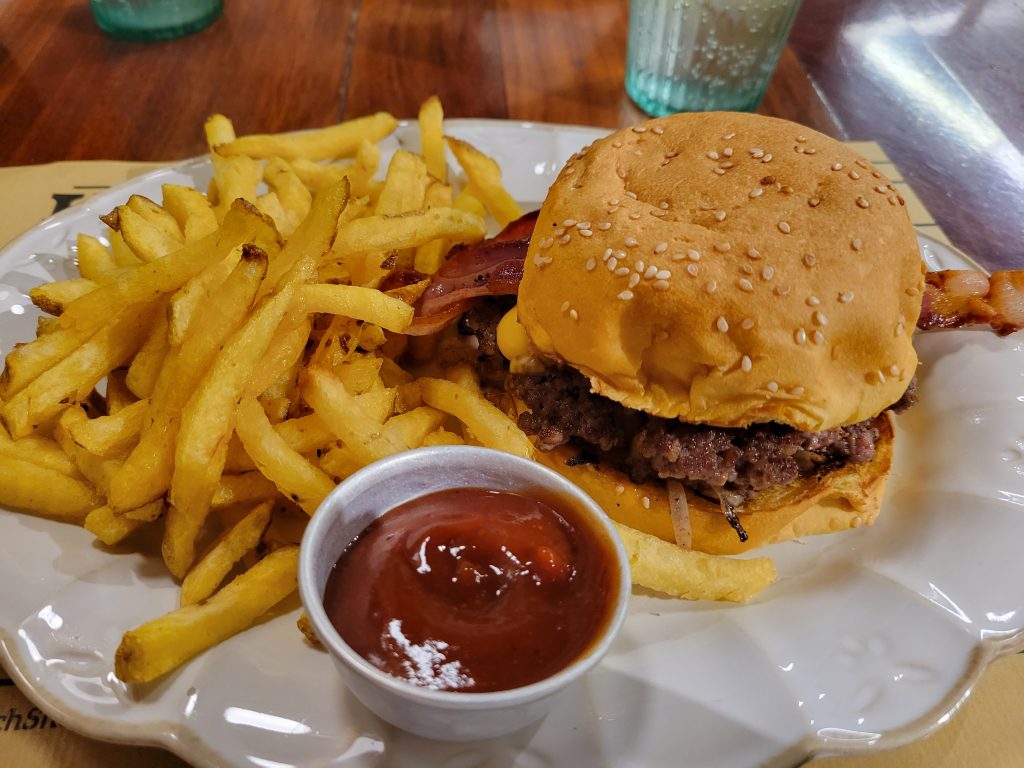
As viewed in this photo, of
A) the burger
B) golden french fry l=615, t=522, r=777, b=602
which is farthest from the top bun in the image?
golden french fry l=615, t=522, r=777, b=602

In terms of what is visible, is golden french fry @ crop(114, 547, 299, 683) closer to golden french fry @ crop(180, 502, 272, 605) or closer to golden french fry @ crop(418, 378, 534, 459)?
golden french fry @ crop(180, 502, 272, 605)

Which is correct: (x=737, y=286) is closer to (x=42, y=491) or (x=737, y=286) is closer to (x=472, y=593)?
(x=472, y=593)

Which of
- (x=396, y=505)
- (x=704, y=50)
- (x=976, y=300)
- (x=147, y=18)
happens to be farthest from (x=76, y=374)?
(x=147, y=18)

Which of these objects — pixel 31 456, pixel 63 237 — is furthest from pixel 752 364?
pixel 63 237

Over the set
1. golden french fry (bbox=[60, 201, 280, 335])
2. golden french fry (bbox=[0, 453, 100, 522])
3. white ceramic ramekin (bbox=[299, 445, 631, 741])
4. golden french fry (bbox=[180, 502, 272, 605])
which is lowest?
golden french fry (bbox=[180, 502, 272, 605])

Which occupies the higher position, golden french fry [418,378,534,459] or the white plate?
golden french fry [418,378,534,459]

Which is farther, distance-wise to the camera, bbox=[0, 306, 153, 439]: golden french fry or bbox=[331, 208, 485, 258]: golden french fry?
bbox=[331, 208, 485, 258]: golden french fry

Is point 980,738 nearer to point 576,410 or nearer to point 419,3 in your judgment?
point 576,410

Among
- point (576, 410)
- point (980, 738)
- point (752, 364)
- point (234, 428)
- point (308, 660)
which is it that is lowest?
point (980, 738)
